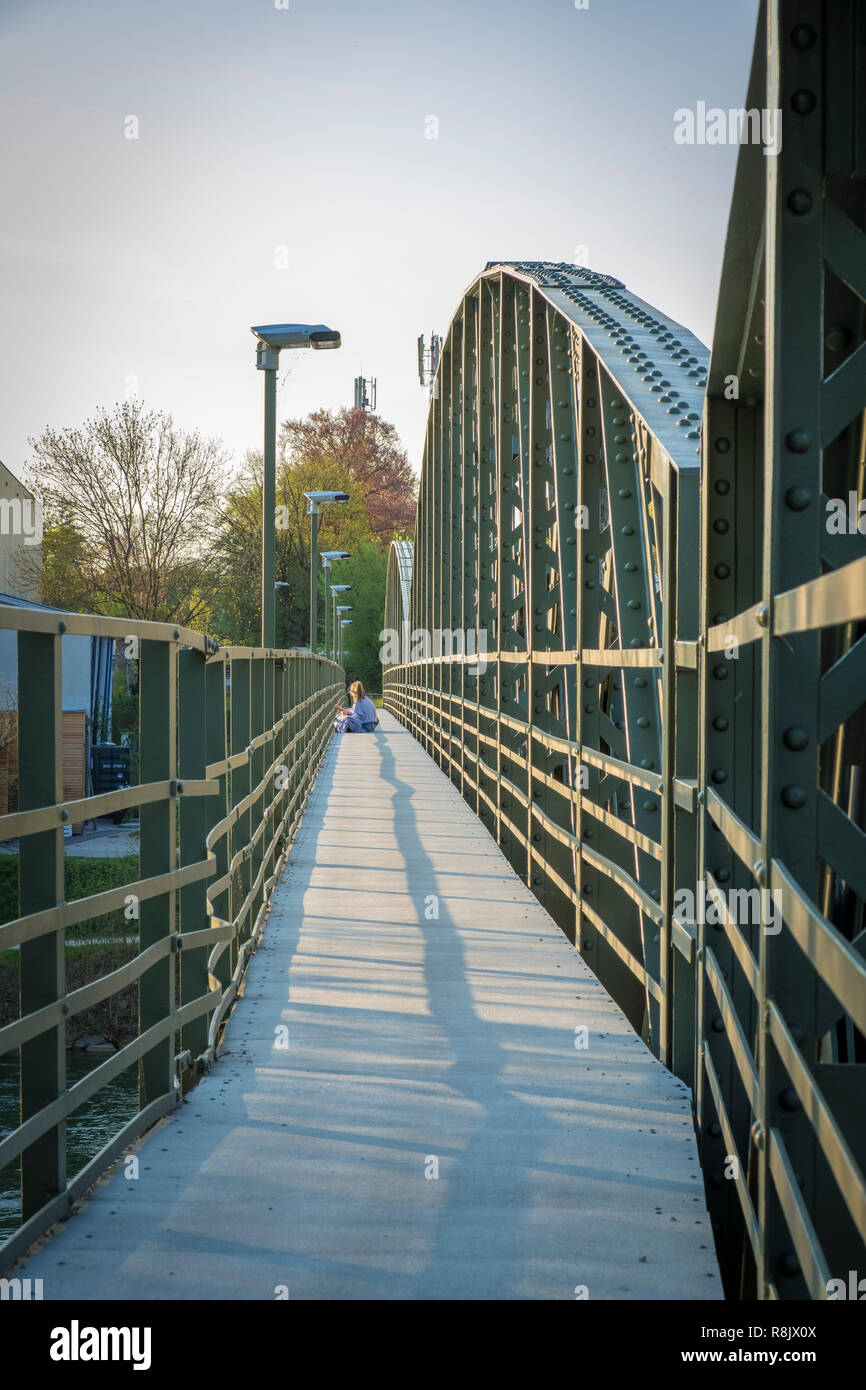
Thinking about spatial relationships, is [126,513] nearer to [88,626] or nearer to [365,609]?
[88,626]

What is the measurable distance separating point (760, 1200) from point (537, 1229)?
86 centimetres

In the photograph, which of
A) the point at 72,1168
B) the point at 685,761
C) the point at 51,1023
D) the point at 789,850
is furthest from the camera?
the point at 72,1168

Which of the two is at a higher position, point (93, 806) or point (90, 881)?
point (93, 806)

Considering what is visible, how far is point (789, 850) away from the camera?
2.38 m

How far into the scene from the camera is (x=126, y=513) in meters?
36.7

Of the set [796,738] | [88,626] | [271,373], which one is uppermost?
[271,373]

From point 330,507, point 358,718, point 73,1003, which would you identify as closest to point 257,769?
point 73,1003

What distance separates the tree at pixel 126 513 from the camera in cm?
3597

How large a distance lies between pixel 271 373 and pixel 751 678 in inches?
403

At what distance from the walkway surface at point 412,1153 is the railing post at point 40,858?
1.27ft

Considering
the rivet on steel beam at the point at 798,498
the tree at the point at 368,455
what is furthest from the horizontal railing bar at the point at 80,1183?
the tree at the point at 368,455
